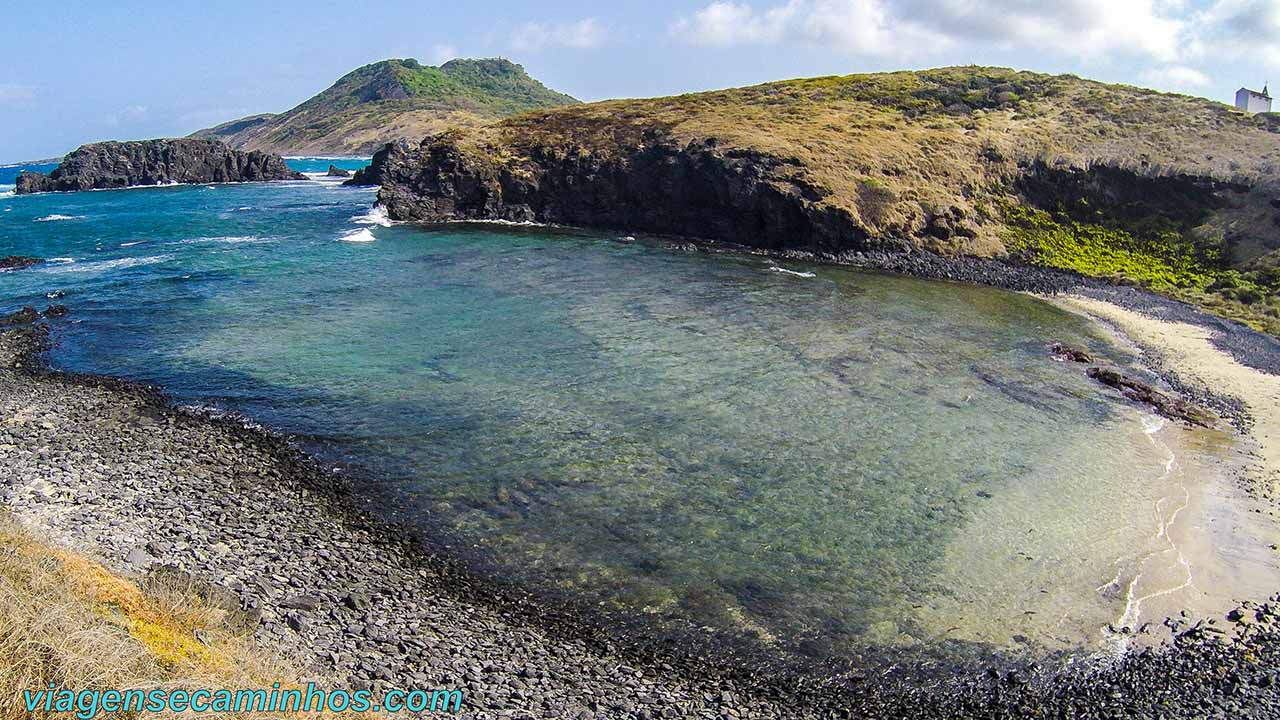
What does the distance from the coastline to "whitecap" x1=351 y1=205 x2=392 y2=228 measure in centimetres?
4878

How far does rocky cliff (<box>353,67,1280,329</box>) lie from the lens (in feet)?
178

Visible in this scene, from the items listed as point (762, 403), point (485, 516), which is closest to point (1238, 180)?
point (762, 403)

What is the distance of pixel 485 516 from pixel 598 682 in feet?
22.6

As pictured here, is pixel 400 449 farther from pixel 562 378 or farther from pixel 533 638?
pixel 533 638

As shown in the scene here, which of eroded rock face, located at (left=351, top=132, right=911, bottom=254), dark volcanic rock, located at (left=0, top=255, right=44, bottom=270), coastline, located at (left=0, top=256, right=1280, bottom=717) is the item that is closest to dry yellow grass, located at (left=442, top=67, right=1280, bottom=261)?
eroded rock face, located at (left=351, top=132, right=911, bottom=254)

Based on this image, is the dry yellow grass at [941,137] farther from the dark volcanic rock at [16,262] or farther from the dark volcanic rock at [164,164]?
the dark volcanic rock at [164,164]

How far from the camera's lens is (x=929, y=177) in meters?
62.4

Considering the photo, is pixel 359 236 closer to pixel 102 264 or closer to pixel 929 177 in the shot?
pixel 102 264

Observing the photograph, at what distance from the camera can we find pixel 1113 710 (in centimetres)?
1450

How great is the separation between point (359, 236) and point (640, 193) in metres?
23.4

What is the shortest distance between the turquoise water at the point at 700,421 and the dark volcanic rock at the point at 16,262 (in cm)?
276

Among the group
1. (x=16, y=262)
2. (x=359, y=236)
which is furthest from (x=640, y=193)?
(x=16, y=262)

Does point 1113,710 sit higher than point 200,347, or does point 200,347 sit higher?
point 200,347

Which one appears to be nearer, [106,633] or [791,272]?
[106,633]
